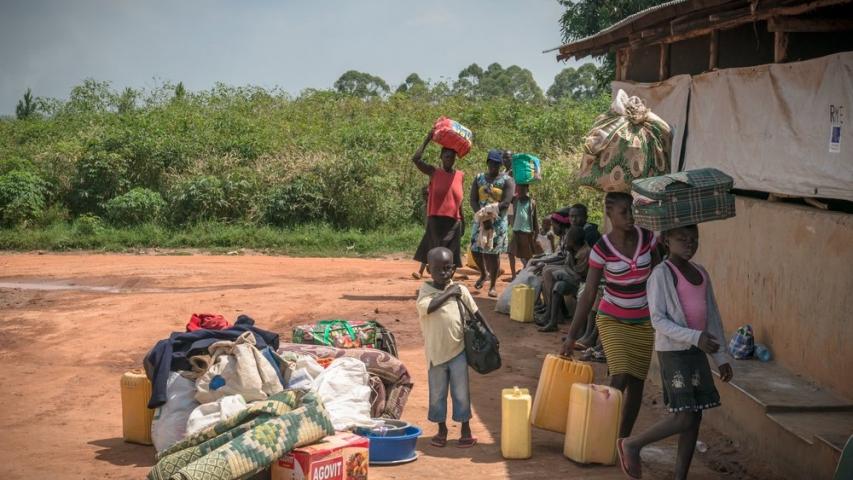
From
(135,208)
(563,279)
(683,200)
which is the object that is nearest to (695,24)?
(563,279)

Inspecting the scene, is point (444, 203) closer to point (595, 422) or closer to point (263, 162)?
point (595, 422)

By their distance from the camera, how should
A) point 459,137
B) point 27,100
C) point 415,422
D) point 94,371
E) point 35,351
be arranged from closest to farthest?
point 415,422, point 94,371, point 35,351, point 459,137, point 27,100

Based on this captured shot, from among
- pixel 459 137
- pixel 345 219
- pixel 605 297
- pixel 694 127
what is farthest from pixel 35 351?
pixel 345 219

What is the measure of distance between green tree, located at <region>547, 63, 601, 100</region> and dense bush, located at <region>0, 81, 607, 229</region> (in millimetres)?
24499

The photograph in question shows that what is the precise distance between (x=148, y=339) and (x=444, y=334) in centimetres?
493

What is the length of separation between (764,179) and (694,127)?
6.53ft

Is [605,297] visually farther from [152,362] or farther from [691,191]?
[152,362]

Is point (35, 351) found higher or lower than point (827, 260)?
lower

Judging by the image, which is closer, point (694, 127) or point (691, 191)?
point (691, 191)

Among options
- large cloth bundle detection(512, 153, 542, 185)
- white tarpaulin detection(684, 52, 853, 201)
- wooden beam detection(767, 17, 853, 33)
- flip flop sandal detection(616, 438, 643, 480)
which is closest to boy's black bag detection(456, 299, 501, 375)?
flip flop sandal detection(616, 438, 643, 480)

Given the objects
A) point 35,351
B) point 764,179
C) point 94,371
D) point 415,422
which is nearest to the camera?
point 415,422

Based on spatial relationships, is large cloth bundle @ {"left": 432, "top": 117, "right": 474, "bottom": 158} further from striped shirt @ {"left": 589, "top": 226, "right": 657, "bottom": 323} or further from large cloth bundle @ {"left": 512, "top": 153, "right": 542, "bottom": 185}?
striped shirt @ {"left": 589, "top": 226, "right": 657, "bottom": 323}

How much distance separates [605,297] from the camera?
6.68 m

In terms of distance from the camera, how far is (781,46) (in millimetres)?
8391
